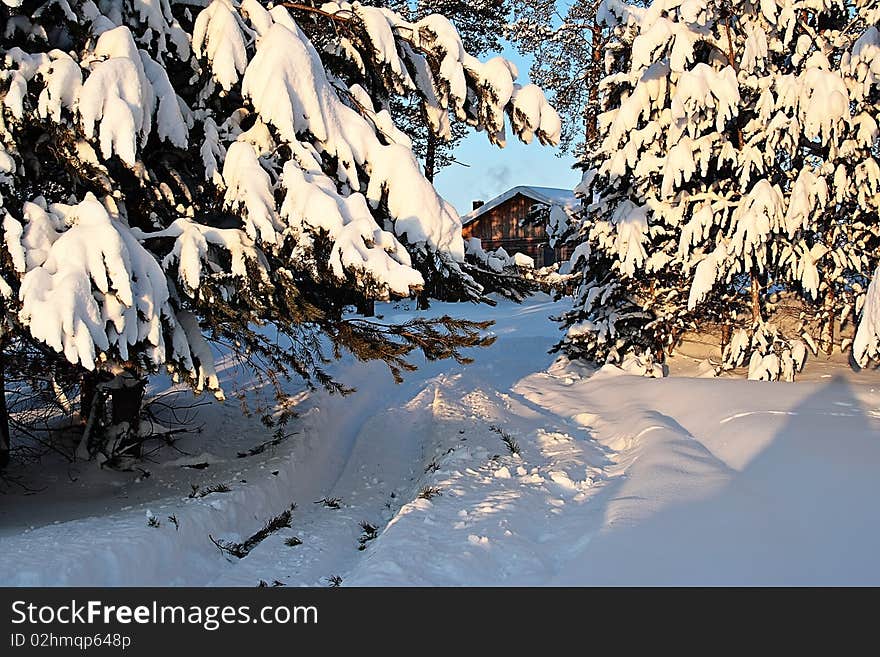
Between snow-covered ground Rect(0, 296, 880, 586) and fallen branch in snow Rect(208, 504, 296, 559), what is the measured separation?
0.27 feet

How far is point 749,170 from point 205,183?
6971mm

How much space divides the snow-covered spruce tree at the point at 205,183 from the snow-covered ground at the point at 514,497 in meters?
1.25

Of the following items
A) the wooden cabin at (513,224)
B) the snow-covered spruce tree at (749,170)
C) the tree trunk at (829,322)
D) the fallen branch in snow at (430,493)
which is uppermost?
the snow-covered spruce tree at (749,170)

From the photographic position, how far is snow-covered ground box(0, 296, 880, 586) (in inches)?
148

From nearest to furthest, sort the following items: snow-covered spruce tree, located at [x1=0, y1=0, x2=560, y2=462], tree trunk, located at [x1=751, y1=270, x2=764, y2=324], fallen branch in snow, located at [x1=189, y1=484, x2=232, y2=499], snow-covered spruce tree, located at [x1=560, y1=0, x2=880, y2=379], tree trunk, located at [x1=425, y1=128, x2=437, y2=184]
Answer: snow-covered spruce tree, located at [x1=0, y1=0, x2=560, y2=462]
fallen branch in snow, located at [x1=189, y1=484, x2=232, y2=499]
snow-covered spruce tree, located at [x1=560, y1=0, x2=880, y2=379]
tree trunk, located at [x1=751, y1=270, x2=764, y2=324]
tree trunk, located at [x1=425, y1=128, x2=437, y2=184]

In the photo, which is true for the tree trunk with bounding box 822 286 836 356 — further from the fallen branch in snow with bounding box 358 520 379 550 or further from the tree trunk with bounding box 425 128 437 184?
the tree trunk with bounding box 425 128 437 184

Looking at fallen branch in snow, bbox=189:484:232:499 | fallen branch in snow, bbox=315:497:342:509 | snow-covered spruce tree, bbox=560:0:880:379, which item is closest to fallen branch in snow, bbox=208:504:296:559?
fallen branch in snow, bbox=315:497:342:509

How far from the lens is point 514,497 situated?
16.9 ft

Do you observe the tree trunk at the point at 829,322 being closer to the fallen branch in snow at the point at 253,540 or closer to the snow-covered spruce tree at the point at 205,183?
the snow-covered spruce tree at the point at 205,183

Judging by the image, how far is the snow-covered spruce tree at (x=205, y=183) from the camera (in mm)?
4121

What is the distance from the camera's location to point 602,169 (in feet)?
32.8

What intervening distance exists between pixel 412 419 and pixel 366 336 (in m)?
4.01

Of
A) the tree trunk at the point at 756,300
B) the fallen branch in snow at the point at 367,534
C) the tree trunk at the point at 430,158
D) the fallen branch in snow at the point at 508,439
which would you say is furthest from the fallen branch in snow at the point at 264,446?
the tree trunk at the point at 430,158
